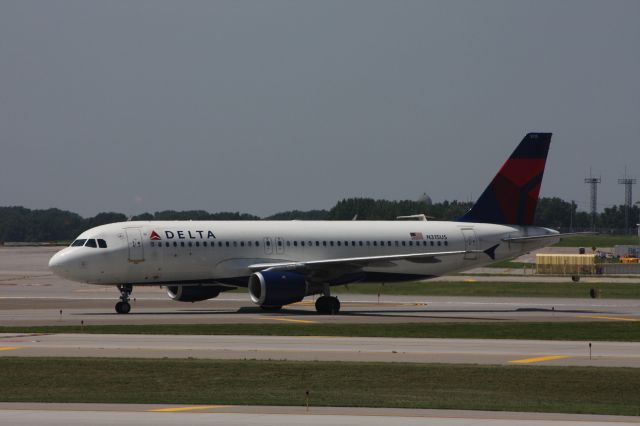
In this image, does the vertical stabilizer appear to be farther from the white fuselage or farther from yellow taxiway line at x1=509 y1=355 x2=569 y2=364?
yellow taxiway line at x1=509 y1=355 x2=569 y2=364

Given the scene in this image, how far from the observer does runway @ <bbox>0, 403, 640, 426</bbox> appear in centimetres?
2072

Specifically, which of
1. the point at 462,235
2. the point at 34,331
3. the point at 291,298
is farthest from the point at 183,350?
the point at 462,235

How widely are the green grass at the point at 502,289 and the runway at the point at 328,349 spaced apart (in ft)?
95.0

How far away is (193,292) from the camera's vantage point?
54.4 metres

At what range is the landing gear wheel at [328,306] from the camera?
172 feet

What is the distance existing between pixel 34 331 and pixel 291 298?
1446 cm

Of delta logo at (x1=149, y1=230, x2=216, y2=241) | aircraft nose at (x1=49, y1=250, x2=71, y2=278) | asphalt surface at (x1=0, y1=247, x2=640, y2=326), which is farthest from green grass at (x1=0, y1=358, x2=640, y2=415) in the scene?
delta logo at (x1=149, y1=230, x2=216, y2=241)

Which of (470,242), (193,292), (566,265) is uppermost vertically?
(470,242)

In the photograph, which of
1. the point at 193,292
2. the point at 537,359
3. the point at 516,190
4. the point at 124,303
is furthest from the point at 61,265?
the point at 537,359

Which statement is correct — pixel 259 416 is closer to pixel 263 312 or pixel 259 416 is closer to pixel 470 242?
pixel 263 312

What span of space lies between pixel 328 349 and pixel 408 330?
8.42 meters

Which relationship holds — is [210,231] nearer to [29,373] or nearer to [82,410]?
[29,373]

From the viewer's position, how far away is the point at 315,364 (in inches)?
1187

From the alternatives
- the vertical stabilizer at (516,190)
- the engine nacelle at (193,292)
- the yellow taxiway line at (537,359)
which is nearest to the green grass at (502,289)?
the vertical stabilizer at (516,190)
